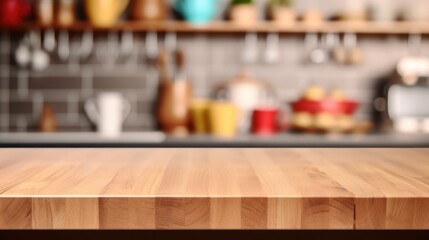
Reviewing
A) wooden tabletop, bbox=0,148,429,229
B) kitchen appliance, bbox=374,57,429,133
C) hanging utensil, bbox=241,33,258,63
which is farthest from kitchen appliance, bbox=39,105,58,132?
wooden tabletop, bbox=0,148,429,229

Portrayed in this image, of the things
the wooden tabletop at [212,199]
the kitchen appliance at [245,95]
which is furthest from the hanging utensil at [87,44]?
the wooden tabletop at [212,199]

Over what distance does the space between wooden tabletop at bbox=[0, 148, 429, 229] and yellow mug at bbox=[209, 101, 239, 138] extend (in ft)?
5.75

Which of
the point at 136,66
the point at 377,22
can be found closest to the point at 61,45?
the point at 136,66

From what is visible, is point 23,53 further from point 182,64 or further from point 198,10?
point 198,10

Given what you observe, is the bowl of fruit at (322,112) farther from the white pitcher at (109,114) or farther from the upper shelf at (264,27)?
the white pitcher at (109,114)

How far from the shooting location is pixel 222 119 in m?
2.77

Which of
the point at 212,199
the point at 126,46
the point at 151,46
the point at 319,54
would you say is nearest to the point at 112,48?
the point at 126,46

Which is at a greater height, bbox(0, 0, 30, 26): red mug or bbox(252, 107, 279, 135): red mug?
bbox(0, 0, 30, 26): red mug

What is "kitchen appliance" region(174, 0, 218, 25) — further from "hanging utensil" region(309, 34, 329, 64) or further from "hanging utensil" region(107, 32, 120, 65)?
"hanging utensil" region(309, 34, 329, 64)

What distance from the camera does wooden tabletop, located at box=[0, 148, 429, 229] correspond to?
2.61 ft

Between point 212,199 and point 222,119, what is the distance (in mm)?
1970

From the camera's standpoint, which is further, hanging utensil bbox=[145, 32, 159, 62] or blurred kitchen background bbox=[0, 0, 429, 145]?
hanging utensil bbox=[145, 32, 159, 62]

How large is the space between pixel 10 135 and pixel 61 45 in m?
0.61
